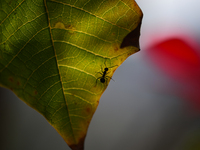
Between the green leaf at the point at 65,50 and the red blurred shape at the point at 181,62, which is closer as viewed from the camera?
the green leaf at the point at 65,50

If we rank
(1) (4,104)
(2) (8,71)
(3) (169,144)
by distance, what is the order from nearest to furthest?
1. (2) (8,71)
2. (3) (169,144)
3. (1) (4,104)

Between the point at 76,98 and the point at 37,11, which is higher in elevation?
the point at 37,11

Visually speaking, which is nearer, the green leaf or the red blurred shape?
the green leaf

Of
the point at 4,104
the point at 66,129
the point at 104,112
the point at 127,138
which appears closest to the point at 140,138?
the point at 127,138

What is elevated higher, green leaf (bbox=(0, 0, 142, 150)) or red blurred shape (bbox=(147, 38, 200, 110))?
red blurred shape (bbox=(147, 38, 200, 110))

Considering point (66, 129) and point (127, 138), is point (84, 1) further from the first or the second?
point (127, 138)
